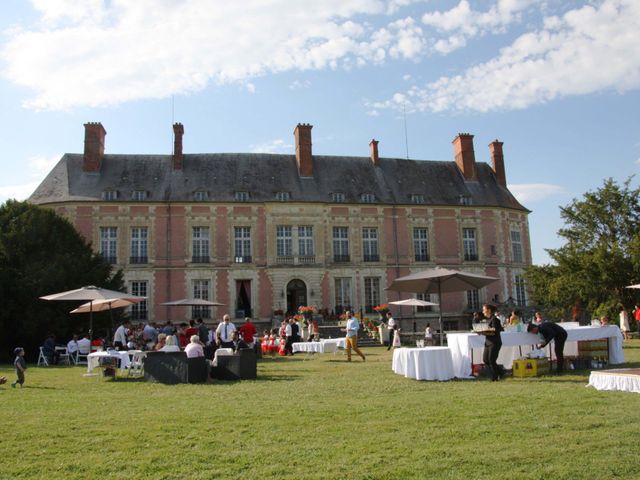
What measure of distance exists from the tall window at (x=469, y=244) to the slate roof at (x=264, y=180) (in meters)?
1.46

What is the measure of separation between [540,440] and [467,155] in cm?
2716

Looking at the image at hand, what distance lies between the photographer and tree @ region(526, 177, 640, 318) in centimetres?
2009

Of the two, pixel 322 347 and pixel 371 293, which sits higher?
pixel 371 293

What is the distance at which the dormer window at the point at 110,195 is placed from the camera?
84.3 ft

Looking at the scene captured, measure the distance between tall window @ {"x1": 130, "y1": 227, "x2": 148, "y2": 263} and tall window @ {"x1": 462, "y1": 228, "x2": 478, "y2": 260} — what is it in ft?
50.5

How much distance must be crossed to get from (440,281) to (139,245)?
17694mm

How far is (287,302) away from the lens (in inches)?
1050

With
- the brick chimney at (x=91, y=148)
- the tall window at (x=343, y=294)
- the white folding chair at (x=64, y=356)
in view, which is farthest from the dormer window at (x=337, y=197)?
the white folding chair at (x=64, y=356)

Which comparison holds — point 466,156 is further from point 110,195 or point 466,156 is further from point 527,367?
point 527,367

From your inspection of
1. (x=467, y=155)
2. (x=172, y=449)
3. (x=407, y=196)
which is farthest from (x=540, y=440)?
(x=467, y=155)

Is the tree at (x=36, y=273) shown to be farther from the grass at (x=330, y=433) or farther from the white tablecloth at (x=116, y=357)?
the grass at (x=330, y=433)

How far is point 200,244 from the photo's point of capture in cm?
2617

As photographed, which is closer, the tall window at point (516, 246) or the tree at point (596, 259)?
the tree at point (596, 259)

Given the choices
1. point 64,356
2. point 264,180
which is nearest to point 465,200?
point 264,180
